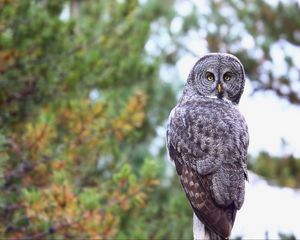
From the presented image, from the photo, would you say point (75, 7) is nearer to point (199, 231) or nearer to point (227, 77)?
point (227, 77)

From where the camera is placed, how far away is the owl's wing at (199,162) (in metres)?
4.64

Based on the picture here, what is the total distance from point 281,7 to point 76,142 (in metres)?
6.13

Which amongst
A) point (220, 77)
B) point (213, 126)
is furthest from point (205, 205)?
point (220, 77)

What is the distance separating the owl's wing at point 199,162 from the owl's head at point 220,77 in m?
0.29

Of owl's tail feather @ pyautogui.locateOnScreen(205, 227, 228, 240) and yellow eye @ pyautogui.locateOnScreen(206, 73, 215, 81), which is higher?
yellow eye @ pyautogui.locateOnScreen(206, 73, 215, 81)

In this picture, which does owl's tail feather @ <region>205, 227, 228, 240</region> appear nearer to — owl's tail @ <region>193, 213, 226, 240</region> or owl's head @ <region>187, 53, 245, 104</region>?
owl's tail @ <region>193, 213, 226, 240</region>

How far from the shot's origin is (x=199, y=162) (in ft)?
15.8

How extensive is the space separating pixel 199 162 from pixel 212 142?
6.1 inches

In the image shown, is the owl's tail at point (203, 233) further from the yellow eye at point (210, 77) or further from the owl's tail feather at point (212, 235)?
the yellow eye at point (210, 77)

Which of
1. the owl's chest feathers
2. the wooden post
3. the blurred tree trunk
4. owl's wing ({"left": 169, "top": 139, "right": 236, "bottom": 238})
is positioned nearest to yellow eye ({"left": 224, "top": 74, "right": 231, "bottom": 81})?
the owl's chest feathers

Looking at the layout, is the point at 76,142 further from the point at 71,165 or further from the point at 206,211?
the point at 206,211

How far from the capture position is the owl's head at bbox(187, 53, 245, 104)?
5.24m

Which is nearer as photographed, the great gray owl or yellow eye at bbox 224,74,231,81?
the great gray owl

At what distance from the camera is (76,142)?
841 centimetres
